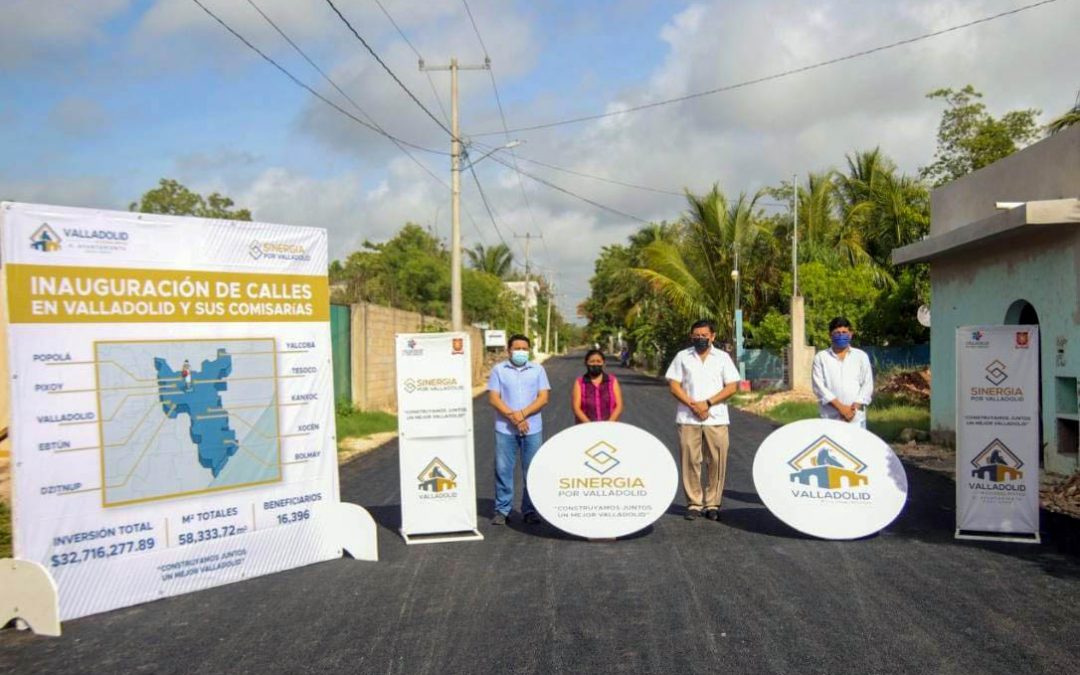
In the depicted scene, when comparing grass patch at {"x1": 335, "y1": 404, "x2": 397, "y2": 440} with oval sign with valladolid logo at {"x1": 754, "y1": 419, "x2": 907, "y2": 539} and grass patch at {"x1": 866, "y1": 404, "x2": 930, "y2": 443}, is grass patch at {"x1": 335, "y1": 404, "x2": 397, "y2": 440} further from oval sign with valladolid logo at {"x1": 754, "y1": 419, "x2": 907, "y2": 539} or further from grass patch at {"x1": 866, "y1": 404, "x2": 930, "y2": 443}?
oval sign with valladolid logo at {"x1": 754, "y1": 419, "x2": 907, "y2": 539}

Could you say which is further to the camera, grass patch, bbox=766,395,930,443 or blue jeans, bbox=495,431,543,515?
grass patch, bbox=766,395,930,443

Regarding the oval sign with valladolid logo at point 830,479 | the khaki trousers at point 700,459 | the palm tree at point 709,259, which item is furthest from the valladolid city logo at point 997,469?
the palm tree at point 709,259

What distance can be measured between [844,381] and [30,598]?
266 inches

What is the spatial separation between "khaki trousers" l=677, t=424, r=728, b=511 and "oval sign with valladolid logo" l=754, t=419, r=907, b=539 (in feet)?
1.72

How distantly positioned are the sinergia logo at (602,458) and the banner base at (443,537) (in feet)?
3.80

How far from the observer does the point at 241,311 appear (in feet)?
24.1

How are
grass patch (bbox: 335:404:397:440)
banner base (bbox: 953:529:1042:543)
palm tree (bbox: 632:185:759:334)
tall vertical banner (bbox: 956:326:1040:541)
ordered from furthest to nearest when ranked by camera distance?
palm tree (bbox: 632:185:759:334), grass patch (bbox: 335:404:397:440), tall vertical banner (bbox: 956:326:1040:541), banner base (bbox: 953:529:1042:543)

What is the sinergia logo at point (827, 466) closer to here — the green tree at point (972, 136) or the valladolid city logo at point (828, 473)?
the valladolid city logo at point (828, 473)

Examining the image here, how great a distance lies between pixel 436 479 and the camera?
28.1ft

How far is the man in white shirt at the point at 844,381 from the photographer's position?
891cm

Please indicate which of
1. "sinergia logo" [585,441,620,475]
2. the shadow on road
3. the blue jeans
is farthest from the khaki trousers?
the blue jeans

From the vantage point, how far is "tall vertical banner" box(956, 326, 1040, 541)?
8.16 metres

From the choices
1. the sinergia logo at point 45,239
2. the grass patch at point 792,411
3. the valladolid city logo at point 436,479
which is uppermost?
the sinergia logo at point 45,239

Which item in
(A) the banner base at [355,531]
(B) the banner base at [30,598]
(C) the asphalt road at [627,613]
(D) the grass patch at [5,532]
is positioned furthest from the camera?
(A) the banner base at [355,531]
